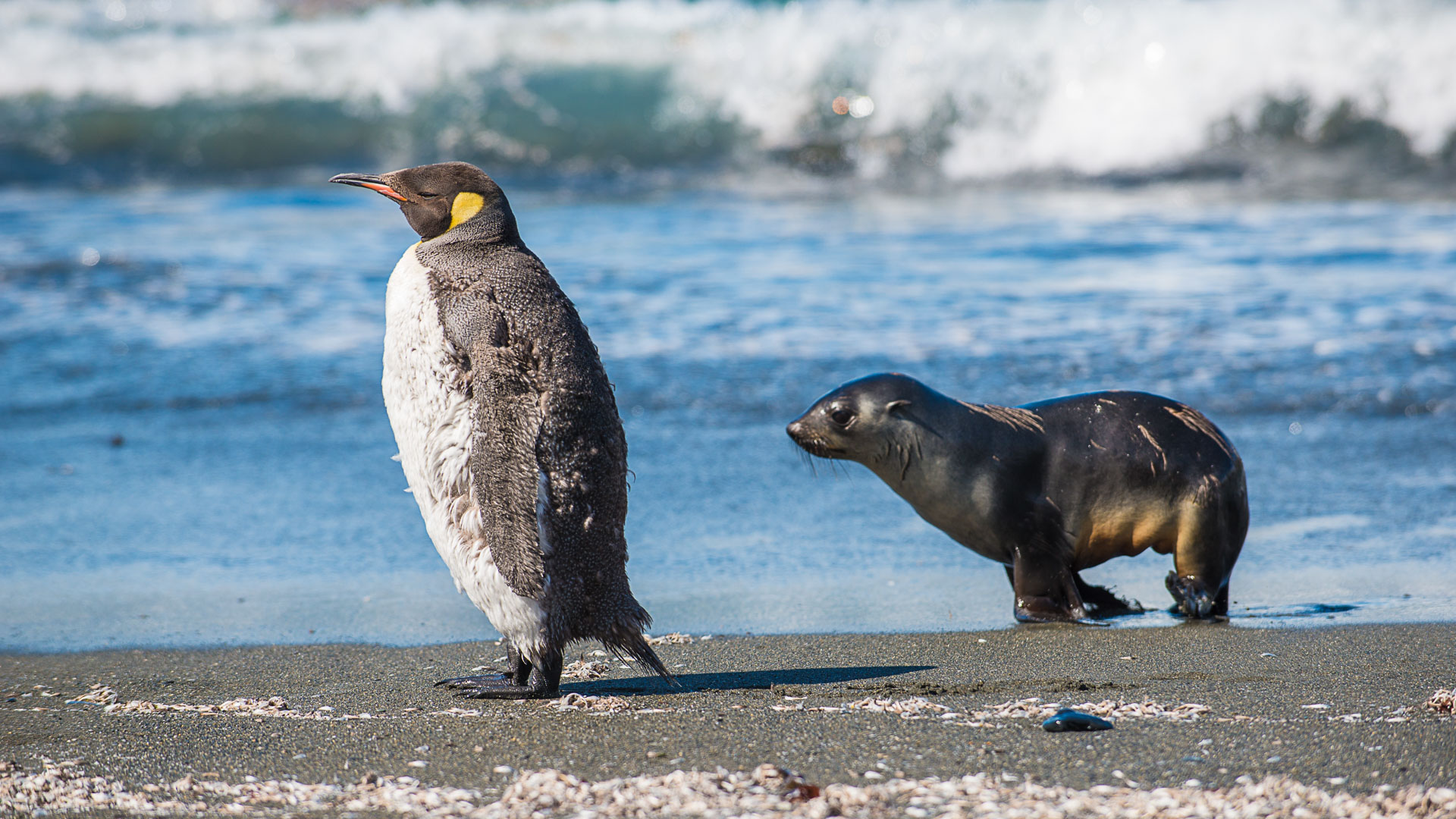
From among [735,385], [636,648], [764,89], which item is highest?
[764,89]

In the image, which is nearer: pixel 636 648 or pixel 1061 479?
pixel 636 648

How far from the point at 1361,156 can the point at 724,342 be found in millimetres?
9597

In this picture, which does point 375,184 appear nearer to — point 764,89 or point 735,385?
point 735,385

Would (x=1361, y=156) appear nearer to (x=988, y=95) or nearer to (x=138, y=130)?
(x=988, y=95)

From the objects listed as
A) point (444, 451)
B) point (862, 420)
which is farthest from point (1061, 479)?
point (444, 451)

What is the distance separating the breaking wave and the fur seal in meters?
11.0

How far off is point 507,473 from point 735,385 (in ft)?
14.5

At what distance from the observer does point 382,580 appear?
5.33m

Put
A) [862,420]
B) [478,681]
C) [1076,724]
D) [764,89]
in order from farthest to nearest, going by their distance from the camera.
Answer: [764,89] → [862,420] → [478,681] → [1076,724]

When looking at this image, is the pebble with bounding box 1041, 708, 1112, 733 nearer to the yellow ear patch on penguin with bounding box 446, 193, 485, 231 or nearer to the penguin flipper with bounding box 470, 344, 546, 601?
the penguin flipper with bounding box 470, 344, 546, 601

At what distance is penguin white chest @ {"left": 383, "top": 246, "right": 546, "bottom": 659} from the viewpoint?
3.75 metres

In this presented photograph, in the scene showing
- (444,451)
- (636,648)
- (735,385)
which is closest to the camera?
(444,451)

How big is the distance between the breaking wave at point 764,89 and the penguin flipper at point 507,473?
12885mm

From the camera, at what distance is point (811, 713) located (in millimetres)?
3621
